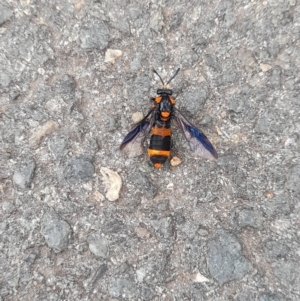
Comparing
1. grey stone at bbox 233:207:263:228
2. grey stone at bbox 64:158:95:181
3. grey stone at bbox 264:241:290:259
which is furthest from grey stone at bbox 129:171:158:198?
grey stone at bbox 264:241:290:259

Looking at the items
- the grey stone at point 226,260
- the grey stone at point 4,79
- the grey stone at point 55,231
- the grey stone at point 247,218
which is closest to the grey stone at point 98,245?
the grey stone at point 55,231

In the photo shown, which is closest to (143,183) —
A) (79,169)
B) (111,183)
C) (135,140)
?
(111,183)

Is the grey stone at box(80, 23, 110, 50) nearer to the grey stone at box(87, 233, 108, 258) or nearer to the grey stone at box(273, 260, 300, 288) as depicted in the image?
the grey stone at box(87, 233, 108, 258)

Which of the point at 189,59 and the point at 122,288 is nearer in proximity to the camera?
the point at 122,288

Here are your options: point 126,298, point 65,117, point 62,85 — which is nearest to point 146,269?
point 126,298

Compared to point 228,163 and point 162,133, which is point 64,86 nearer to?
point 162,133

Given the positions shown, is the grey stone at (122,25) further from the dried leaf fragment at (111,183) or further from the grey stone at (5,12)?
the dried leaf fragment at (111,183)
